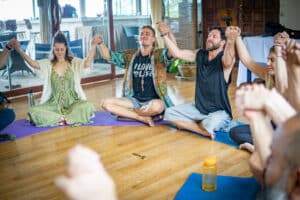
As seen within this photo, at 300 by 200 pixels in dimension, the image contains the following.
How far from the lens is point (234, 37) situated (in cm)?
325

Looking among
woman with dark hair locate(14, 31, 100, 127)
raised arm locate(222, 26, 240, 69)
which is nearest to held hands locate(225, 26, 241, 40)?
raised arm locate(222, 26, 240, 69)

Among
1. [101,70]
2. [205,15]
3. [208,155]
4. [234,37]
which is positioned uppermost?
[205,15]

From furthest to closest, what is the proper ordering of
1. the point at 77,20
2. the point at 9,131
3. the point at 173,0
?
the point at 173,0 < the point at 77,20 < the point at 9,131

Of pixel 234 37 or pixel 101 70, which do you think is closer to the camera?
pixel 234 37

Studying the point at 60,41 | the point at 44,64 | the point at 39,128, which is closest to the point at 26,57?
the point at 44,64

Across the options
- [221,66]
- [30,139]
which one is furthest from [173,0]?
[30,139]

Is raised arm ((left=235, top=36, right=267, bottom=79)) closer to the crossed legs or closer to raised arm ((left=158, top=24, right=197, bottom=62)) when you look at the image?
raised arm ((left=158, top=24, right=197, bottom=62))

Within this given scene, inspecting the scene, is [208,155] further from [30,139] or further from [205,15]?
[205,15]

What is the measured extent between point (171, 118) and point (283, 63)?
146cm

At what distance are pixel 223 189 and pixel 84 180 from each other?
188 centimetres

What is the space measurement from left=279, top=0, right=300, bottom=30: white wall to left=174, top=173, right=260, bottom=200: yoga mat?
186 inches

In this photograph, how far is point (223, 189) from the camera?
92.6 inches

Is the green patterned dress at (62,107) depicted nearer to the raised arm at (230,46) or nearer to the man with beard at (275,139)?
the raised arm at (230,46)

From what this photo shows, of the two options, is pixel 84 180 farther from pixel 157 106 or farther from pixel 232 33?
pixel 157 106
